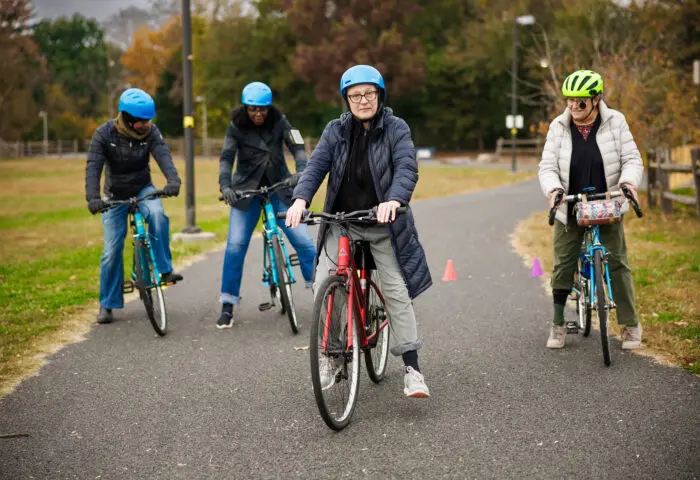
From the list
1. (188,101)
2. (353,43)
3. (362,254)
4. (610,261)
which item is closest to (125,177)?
(362,254)

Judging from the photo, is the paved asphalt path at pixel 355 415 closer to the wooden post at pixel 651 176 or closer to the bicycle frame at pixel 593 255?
the bicycle frame at pixel 593 255

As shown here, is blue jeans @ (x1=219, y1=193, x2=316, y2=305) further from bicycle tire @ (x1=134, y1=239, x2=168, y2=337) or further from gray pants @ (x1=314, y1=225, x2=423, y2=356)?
gray pants @ (x1=314, y1=225, x2=423, y2=356)

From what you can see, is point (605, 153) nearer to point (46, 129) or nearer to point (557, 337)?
point (557, 337)

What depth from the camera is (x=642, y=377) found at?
5828 millimetres

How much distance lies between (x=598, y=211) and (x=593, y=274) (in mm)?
462

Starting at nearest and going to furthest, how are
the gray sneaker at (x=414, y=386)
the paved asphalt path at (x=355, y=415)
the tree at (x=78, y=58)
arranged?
the paved asphalt path at (x=355, y=415) → the gray sneaker at (x=414, y=386) → the tree at (x=78, y=58)

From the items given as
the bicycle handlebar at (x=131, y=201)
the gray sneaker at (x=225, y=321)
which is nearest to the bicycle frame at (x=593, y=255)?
the gray sneaker at (x=225, y=321)

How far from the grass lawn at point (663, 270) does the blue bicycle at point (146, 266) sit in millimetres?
3759

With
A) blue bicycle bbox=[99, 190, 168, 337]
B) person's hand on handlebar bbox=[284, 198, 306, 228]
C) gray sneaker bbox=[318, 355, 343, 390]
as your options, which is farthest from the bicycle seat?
blue bicycle bbox=[99, 190, 168, 337]

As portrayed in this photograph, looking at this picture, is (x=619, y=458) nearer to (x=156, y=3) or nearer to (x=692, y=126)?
(x=692, y=126)

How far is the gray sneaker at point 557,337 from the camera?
6.75m

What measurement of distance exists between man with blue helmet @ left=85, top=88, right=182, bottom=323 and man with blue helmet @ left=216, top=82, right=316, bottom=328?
1.66ft

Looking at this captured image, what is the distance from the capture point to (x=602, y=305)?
6.12 meters

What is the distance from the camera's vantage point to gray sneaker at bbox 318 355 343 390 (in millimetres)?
4742
